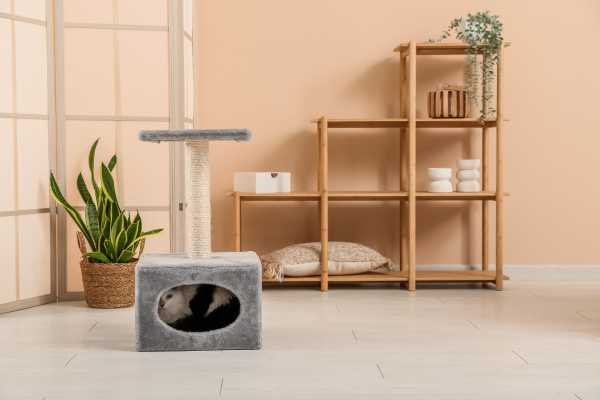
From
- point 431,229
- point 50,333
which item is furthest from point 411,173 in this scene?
point 50,333

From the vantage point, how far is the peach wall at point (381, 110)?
15.3ft

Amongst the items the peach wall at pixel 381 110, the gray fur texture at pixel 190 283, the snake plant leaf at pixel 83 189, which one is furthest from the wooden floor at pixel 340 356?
the peach wall at pixel 381 110

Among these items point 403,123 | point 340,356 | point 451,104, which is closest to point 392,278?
point 403,123

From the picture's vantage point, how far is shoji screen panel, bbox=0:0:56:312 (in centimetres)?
361

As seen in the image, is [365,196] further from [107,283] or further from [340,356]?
[340,356]

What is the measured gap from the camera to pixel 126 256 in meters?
3.76

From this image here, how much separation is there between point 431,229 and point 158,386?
268cm

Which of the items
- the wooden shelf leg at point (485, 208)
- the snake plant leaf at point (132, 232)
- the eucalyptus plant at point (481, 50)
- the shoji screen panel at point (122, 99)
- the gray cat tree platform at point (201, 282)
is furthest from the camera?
the wooden shelf leg at point (485, 208)

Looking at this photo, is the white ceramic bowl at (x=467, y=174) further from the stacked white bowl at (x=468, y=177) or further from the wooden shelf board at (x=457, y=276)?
the wooden shelf board at (x=457, y=276)

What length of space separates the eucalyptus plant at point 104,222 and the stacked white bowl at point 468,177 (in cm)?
177

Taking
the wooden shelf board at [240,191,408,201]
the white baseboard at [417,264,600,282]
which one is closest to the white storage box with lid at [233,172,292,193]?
the wooden shelf board at [240,191,408,201]

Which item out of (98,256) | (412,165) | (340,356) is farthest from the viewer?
(412,165)

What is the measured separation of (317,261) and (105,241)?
120cm

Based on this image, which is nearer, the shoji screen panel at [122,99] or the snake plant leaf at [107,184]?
the snake plant leaf at [107,184]
